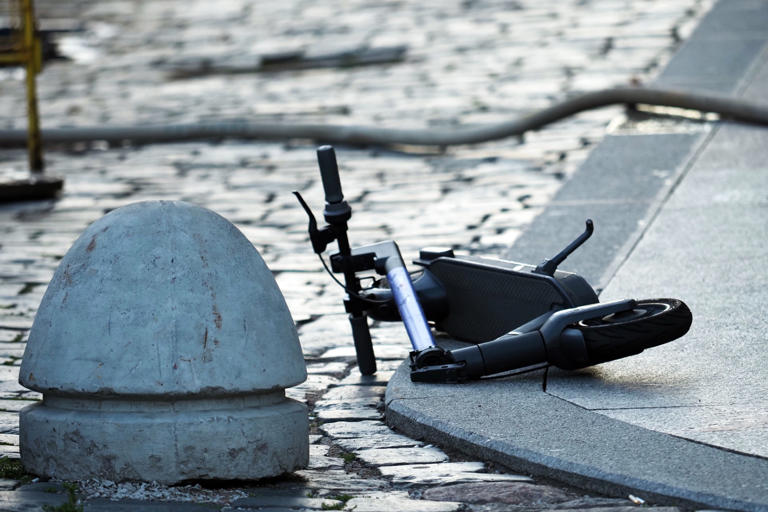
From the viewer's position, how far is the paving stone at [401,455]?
12.1ft

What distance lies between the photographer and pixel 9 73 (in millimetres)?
14602

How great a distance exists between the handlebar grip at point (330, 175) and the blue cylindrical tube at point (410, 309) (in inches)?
13.6

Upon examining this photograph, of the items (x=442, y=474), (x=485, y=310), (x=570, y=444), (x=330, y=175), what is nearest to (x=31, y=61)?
(x=330, y=175)

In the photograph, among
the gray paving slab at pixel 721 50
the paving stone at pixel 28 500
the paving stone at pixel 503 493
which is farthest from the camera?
the gray paving slab at pixel 721 50

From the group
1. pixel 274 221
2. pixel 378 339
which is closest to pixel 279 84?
pixel 274 221

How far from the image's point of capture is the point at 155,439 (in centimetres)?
331

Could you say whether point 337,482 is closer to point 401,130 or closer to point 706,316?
point 706,316

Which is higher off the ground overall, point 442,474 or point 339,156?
point 442,474

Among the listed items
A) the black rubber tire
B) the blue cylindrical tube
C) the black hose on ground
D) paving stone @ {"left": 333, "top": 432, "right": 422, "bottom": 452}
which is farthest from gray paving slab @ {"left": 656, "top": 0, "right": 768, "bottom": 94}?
paving stone @ {"left": 333, "top": 432, "right": 422, "bottom": 452}

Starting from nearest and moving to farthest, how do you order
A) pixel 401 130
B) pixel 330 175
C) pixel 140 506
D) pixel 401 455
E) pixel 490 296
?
pixel 140 506, pixel 401 455, pixel 330 175, pixel 490 296, pixel 401 130

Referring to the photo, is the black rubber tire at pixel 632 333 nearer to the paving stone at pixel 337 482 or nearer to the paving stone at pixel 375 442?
the paving stone at pixel 375 442

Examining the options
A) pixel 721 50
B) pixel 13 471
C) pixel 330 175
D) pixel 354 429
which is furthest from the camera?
pixel 721 50

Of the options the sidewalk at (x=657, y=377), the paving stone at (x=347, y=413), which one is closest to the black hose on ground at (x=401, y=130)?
the sidewalk at (x=657, y=377)

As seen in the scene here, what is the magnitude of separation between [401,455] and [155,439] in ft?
2.56
